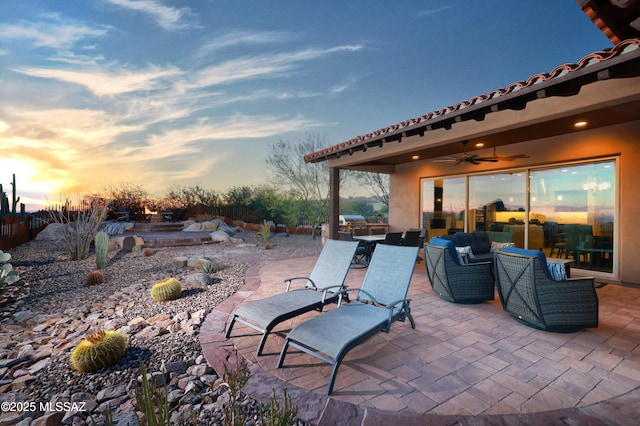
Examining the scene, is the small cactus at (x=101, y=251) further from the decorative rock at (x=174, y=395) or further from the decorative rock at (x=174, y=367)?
the decorative rock at (x=174, y=395)

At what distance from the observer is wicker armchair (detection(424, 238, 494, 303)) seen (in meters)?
4.29

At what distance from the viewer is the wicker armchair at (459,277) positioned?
4289 mm

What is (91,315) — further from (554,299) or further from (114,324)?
(554,299)

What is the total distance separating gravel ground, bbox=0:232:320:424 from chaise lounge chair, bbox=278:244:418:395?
666 millimetres

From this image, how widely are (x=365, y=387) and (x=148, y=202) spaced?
60.8ft

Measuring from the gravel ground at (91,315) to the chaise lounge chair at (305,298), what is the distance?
0.61 meters

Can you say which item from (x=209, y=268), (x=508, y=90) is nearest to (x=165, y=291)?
(x=209, y=268)

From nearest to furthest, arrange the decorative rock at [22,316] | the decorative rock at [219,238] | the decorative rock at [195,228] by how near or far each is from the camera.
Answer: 1. the decorative rock at [22,316]
2. the decorative rock at [219,238]
3. the decorative rock at [195,228]

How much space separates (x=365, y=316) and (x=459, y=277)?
2145 mm

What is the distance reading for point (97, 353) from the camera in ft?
8.46

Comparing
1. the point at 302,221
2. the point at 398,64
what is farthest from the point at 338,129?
the point at 302,221

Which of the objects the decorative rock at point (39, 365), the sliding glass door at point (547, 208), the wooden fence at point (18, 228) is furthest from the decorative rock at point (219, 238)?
the decorative rock at point (39, 365)

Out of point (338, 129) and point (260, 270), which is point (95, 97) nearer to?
point (260, 270)

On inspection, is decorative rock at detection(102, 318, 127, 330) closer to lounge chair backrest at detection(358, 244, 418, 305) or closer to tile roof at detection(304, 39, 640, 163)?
lounge chair backrest at detection(358, 244, 418, 305)
